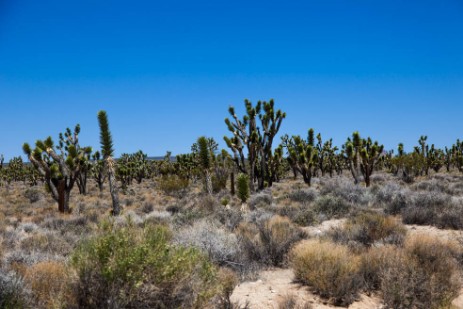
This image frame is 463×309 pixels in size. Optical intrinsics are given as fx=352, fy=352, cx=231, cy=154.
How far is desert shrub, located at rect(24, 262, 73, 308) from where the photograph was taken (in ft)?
13.6

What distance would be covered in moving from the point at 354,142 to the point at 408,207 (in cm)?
1516

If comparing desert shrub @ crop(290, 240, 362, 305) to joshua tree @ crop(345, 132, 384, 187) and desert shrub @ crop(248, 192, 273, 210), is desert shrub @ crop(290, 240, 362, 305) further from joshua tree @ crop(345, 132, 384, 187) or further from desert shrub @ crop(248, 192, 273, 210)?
joshua tree @ crop(345, 132, 384, 187)

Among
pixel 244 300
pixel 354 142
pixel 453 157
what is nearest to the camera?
pixel 244 300

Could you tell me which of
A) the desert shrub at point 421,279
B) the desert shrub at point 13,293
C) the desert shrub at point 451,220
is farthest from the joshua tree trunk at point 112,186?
the desert shrub at point 421,279

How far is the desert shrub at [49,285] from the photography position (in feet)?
13.6

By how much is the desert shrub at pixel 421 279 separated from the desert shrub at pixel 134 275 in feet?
8.57

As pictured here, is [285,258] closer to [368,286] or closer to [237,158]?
[368,286]

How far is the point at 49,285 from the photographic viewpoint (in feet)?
15.9

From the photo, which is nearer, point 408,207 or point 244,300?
point 244,300

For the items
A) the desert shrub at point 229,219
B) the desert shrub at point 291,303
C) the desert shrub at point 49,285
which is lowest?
the desert shrub at point 291,303

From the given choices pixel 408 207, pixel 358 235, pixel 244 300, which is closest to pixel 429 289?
pixel 244 300

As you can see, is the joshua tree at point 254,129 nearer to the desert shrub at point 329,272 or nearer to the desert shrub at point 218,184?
the desert shrub at point 218,184

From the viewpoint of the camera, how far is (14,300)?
4.20 meters

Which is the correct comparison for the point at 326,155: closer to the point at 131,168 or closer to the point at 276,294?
the point at 131,168
